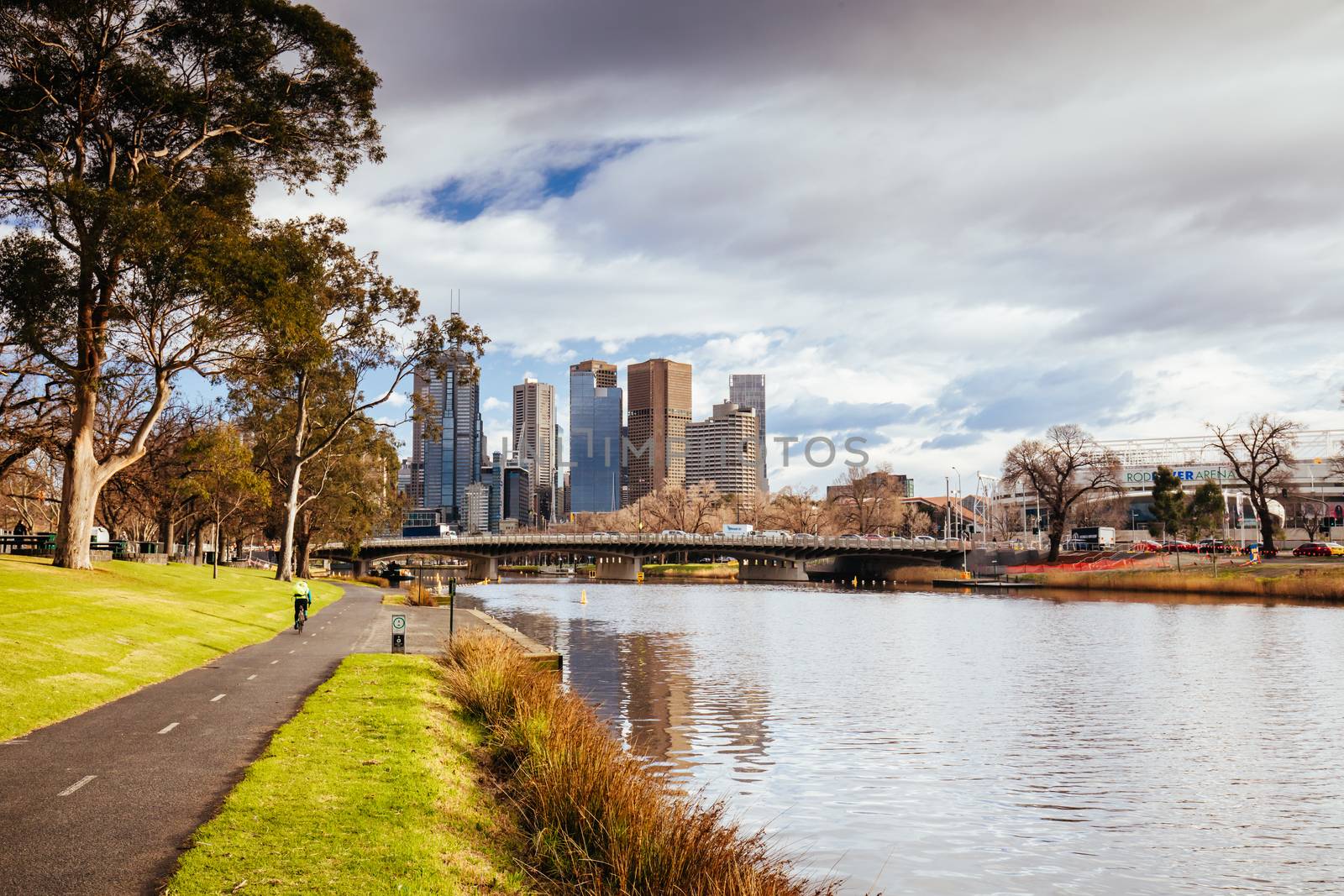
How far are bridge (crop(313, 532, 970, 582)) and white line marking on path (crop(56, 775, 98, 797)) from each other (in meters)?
125

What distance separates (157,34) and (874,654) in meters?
37.6

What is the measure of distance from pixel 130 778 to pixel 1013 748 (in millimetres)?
17153

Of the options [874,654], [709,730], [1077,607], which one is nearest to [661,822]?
[709,730]

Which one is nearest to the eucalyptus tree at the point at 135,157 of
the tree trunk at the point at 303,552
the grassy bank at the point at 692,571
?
the tree trunk at the point at 303,552

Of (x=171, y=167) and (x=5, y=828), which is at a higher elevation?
(x=171, y=167)

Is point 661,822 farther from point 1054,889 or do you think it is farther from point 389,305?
point 389,305

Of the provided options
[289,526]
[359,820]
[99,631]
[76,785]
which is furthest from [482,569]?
[359,820]

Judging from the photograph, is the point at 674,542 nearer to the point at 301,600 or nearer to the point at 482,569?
the point at 482,569

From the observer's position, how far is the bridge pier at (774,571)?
155 meters

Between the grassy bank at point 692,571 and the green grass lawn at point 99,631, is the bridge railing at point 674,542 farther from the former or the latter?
the green grass lawn at point 99,631

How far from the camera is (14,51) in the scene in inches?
1510

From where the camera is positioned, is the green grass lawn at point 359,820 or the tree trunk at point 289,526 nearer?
the green grass lawn at point 359,820

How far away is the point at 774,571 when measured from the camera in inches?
6270

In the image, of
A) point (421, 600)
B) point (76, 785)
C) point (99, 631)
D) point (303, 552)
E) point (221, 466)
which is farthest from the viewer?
point (303, 552)
